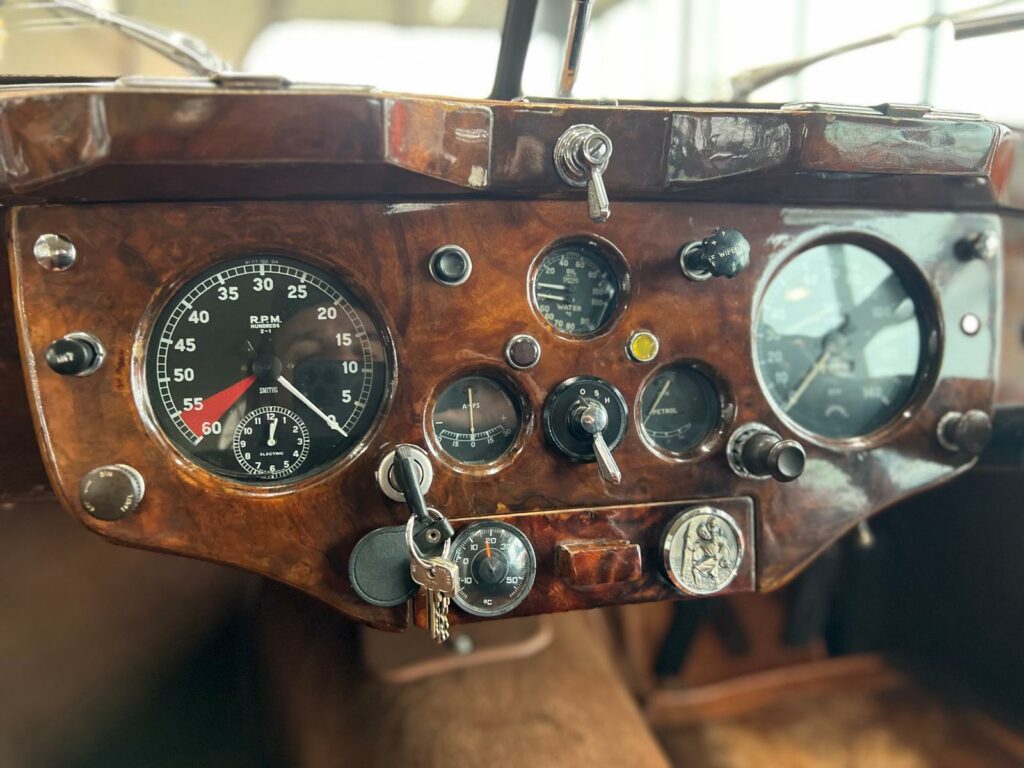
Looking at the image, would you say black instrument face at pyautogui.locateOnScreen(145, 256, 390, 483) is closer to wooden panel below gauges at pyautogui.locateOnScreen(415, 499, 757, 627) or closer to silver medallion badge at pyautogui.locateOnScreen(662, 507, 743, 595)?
wooden panel below gauges at pyautogui.locateOnScreen(415, 499, 757, 627)

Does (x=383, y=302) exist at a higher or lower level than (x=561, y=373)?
higher

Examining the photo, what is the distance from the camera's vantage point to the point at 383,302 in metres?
1.32

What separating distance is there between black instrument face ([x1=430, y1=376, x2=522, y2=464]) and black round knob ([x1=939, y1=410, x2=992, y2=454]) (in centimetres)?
96

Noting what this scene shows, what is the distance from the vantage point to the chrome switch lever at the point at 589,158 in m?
1.21

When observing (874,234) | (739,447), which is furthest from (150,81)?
(874,234)

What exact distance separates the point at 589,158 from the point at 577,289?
11.1 inches

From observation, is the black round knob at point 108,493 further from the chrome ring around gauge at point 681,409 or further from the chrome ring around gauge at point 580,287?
the chrome ring around gauge at point 681,409

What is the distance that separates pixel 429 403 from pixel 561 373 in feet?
0.82

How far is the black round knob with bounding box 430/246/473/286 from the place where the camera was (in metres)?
1.31

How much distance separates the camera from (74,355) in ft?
3.90

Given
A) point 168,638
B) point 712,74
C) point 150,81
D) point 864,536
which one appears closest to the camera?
point 150,81

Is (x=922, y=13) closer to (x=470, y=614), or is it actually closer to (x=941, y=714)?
(x=941, y=714)

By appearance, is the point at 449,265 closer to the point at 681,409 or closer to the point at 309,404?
the point at 309,404

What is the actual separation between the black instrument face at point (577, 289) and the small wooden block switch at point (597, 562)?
394 mm
